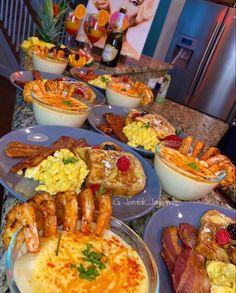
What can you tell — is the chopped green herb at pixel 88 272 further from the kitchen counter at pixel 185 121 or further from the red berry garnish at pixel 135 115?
the red berry garnish at pixel 135 115

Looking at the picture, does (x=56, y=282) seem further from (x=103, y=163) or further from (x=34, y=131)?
(x=34, y=131)

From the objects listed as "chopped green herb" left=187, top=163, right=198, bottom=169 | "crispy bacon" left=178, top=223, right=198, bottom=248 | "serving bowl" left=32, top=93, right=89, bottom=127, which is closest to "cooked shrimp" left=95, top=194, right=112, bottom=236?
"crispy bacon" left=178, top=223, right=198, bottom=248

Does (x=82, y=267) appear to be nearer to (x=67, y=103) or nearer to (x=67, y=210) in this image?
(x=67, y=210)

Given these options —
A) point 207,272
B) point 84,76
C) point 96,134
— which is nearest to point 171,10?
point 84,76

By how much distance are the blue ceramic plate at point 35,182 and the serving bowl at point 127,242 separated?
136 millimetres

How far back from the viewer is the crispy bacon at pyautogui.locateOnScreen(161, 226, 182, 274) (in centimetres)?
102

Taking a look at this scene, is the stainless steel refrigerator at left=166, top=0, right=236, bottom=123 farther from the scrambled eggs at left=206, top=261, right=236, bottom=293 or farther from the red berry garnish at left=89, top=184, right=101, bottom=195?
the scrambled eggs at left=206, top=261, right=236, bottom=293

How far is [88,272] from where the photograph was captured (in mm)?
823

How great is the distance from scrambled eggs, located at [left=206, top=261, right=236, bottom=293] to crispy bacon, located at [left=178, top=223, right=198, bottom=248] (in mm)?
98

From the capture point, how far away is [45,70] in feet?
7.57

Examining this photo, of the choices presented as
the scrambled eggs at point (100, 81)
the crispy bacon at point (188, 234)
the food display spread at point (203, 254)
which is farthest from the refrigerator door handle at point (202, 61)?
the crispy bacon at point (188, 234)

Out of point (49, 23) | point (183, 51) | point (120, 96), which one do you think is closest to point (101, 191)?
point (120, 96)

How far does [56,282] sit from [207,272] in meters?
0.50

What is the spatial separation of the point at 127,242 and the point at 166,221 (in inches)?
11.9
